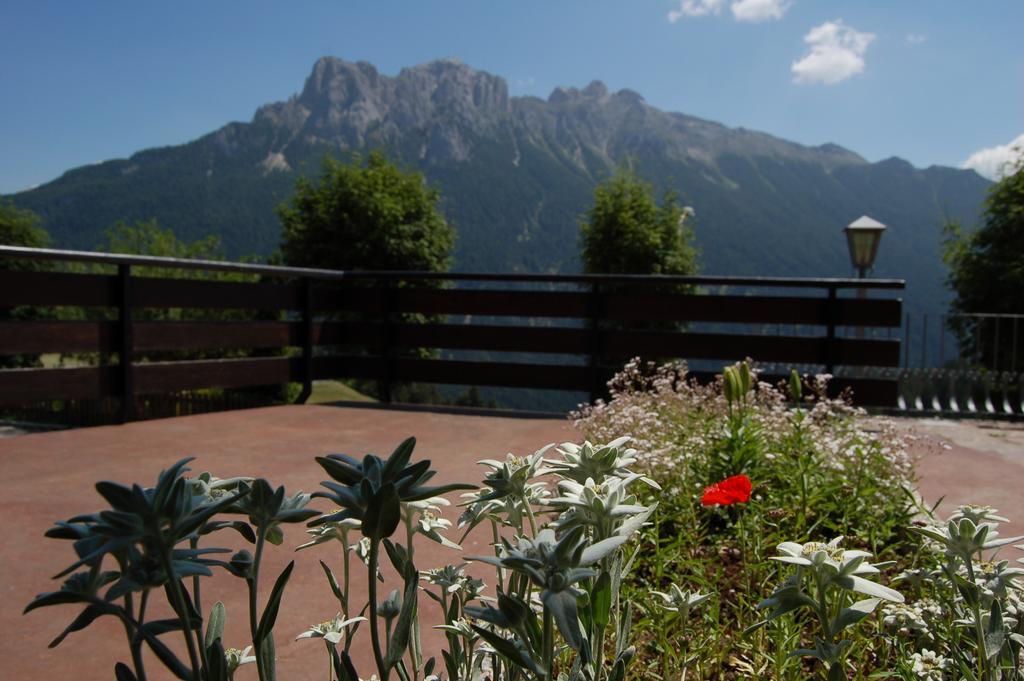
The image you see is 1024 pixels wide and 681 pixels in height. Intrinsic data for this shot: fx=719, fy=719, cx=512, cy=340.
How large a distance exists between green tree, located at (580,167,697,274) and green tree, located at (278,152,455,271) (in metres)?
3.41

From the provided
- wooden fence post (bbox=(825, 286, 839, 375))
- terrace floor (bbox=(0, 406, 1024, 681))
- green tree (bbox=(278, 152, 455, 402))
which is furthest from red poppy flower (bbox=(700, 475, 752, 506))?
green tree (bbox=(278, 152, 455, 402))

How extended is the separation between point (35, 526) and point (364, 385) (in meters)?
13.8

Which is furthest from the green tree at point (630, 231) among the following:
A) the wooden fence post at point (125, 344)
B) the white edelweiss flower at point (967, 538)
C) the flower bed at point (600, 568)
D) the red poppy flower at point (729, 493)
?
the white edelweiss flower at point (967, 538)

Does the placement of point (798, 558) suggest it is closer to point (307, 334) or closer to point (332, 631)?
point (332, 631)

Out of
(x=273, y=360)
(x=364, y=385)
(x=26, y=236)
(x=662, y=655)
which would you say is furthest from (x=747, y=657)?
(x=26, y=236)

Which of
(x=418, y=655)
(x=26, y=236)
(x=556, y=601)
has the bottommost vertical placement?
(x=418, y=655)

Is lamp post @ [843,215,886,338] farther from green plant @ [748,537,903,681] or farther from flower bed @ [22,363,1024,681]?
green plant @ [748,537,903,681]

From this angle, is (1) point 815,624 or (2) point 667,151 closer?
(1) point 815,624

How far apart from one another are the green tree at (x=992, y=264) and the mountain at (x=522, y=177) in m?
58.9

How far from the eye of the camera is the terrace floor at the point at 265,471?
4.92 feet

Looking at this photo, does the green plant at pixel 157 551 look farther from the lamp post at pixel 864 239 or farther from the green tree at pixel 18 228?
the green tree at pixel 18 228

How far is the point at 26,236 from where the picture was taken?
72.8 feet

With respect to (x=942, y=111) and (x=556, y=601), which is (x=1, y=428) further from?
(x=942, y=111)

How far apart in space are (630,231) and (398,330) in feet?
35.8
